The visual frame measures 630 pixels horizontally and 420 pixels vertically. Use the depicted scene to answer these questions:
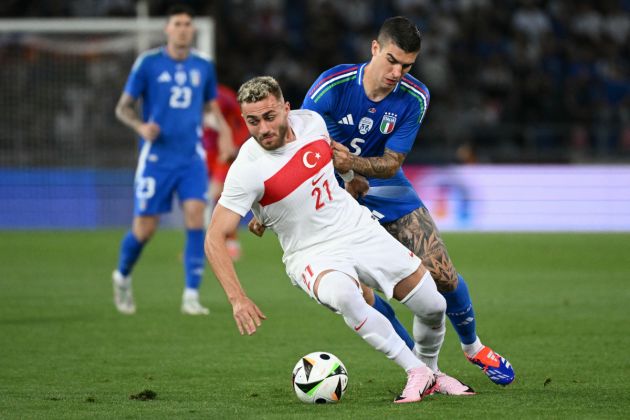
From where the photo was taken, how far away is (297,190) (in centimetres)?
598

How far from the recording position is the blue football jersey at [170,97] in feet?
34.3

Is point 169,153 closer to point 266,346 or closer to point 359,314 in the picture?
point 266,346

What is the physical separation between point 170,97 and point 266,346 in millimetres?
3021

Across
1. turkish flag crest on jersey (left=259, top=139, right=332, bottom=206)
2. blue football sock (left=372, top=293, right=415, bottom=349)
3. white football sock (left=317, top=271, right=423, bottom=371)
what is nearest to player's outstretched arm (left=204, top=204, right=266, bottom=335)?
turkish flag crest on jersey (left=259, top=139, right=332, bottom=206)

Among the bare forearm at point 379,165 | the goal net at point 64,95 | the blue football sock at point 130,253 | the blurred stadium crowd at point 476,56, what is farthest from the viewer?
the blurred stadium crowd at point 476,56

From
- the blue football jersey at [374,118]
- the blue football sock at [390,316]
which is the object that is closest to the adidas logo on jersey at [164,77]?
the blue football jersey at [374,118]

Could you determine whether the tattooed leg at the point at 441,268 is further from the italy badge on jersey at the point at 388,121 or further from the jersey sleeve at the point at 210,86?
the jersey sleeve at the point at 210,86

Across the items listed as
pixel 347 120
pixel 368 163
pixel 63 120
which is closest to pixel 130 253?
pixel 347 120

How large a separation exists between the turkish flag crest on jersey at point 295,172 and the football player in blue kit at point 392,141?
1.84 feet

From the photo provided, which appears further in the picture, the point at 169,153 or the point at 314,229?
the point at 169,153

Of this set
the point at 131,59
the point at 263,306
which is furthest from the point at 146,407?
the point at 131,59

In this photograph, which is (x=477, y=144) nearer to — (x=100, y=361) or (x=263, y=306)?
(x=263, y=306)

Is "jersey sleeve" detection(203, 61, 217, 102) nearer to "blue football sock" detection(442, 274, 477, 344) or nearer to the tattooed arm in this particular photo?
the tattooed arm

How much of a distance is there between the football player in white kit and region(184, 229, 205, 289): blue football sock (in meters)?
4.30
